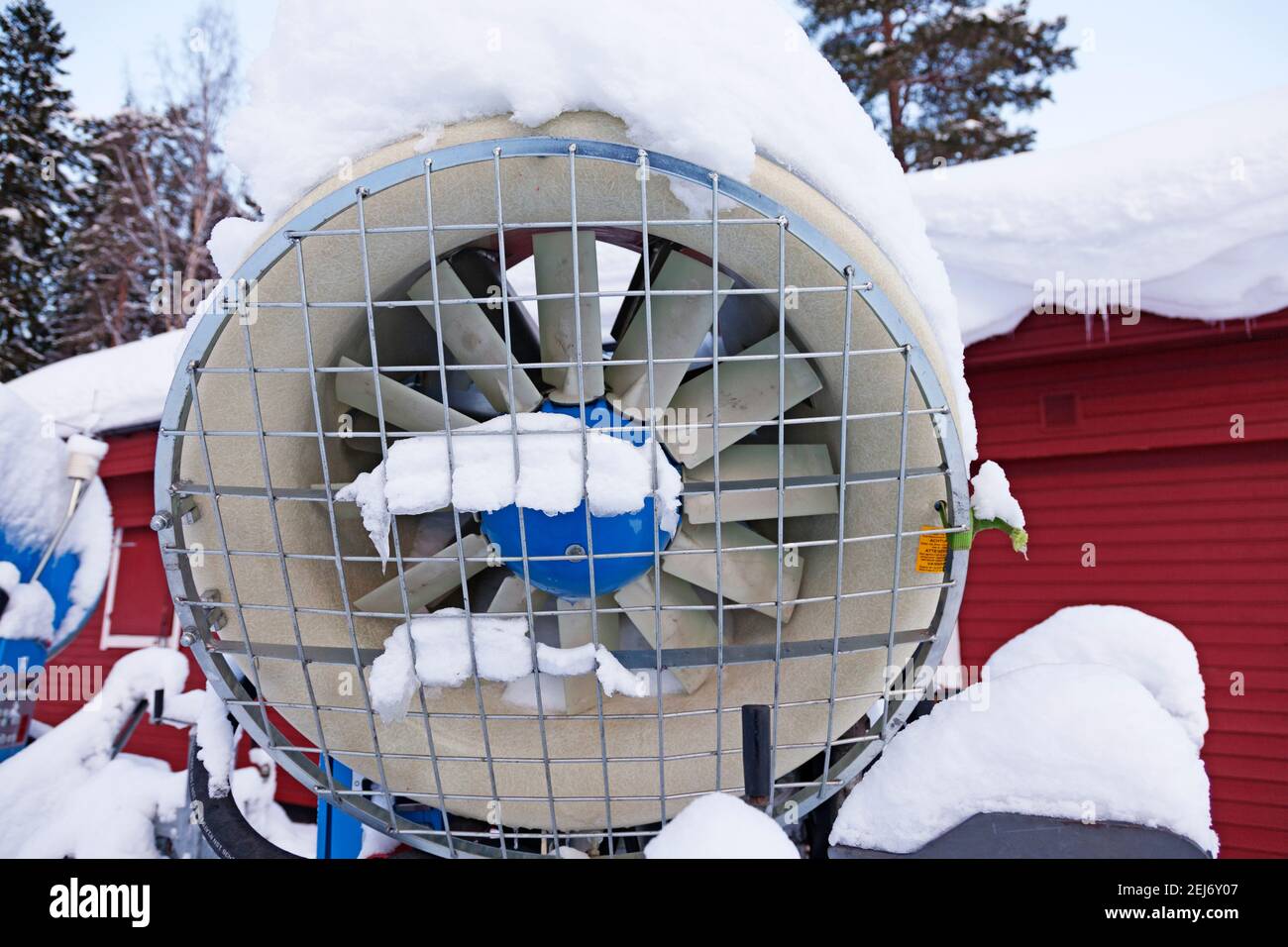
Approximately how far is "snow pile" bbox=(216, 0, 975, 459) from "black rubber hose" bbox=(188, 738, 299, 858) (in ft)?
3.16

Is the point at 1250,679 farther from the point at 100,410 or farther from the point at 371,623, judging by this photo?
the point at 100,410

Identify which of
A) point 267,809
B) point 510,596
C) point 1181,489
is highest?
point 1181,489

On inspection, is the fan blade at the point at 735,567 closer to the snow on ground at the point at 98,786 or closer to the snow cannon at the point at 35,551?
the snow on ground at the point at 98,786

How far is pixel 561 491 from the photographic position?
111 centimetres

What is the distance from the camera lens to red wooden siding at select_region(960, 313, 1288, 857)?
333 cm

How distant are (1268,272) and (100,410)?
6195mm

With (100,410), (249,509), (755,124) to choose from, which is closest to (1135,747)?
(755,124)

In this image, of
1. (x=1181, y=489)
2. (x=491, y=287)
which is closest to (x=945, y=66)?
(x=1181, y=489)

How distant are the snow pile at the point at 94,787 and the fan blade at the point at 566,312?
1286 mm

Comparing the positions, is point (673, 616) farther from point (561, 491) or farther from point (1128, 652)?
point (1128, 652)

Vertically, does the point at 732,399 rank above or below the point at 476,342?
below

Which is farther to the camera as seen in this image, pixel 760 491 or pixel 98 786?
pixel 98 786

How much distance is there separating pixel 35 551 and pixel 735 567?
2.25m

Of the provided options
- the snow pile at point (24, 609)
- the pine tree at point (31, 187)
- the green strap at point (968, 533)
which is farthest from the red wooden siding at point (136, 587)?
the pine tree at point (31, 187)
